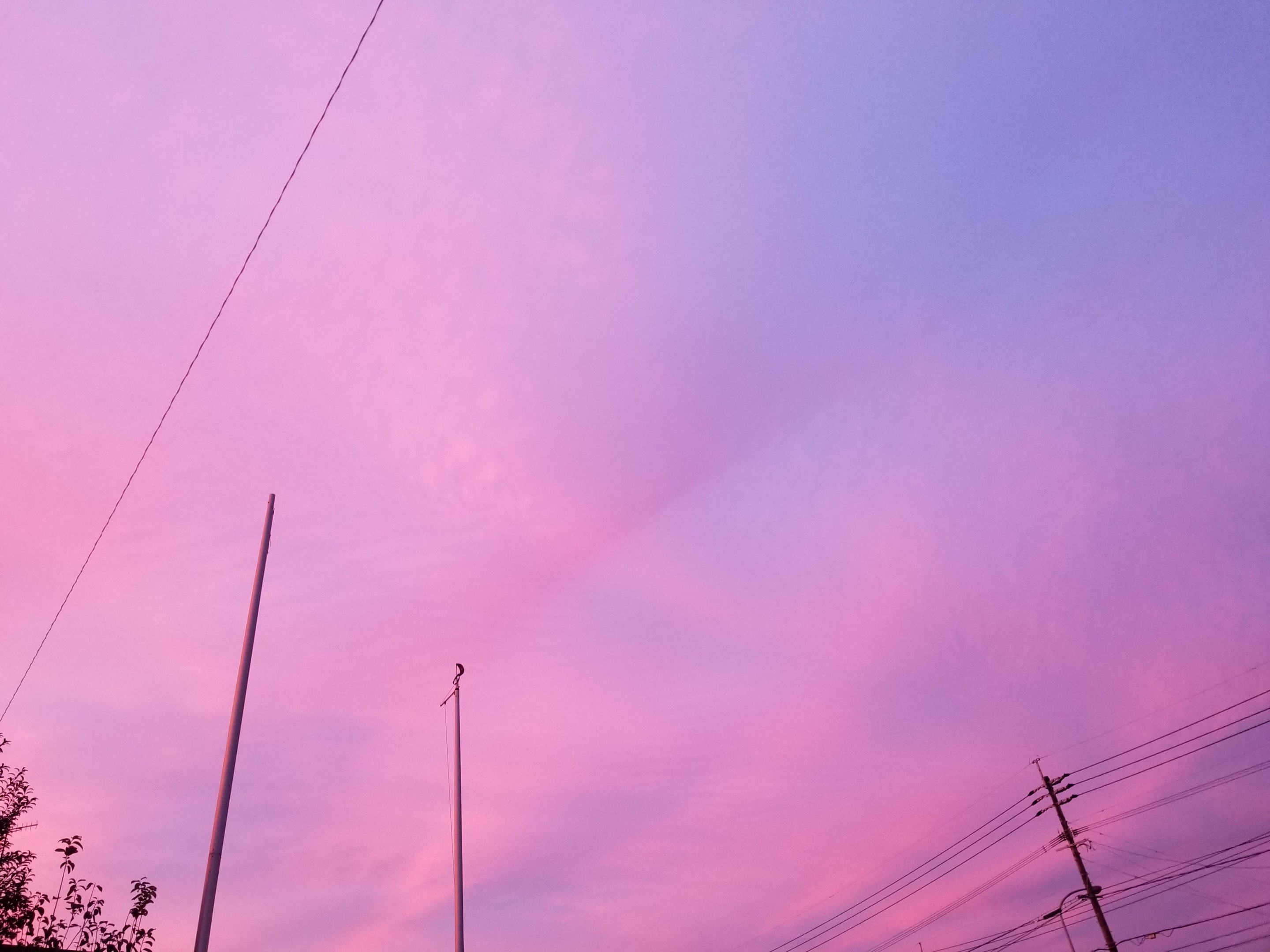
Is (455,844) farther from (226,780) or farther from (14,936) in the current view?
(226,780)

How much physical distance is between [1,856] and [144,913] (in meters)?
6.14

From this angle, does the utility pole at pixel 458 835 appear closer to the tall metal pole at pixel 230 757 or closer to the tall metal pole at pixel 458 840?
the tall metal pole at pixel 458 840

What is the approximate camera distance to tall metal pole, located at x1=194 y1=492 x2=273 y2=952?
1327 centimetres

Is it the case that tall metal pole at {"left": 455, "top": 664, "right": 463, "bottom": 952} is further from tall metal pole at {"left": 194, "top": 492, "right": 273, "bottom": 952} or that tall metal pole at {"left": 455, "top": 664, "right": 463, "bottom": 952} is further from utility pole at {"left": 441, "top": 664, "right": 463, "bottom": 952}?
tall metal pole at {"left": 194, "top": 492, "right": 273, "bottom": 952}

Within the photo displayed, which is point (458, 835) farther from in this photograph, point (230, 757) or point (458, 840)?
A: point (230, 757)

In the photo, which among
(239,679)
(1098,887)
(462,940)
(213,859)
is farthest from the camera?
(1098,887)

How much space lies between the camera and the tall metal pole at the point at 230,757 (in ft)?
43.5

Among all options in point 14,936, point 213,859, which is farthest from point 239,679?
point 14,936

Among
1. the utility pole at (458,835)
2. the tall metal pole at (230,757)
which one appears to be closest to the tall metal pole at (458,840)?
the utility pole at (458,835)

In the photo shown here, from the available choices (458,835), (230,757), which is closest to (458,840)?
(458,835)

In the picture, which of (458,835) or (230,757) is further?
(458,835)

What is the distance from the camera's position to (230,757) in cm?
1517

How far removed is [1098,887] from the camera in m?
41.6

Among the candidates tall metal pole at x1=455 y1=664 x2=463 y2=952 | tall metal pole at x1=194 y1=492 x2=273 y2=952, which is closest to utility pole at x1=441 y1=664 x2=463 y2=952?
tall metal pole at x1=455 y1=664 x2=463 y2=952
